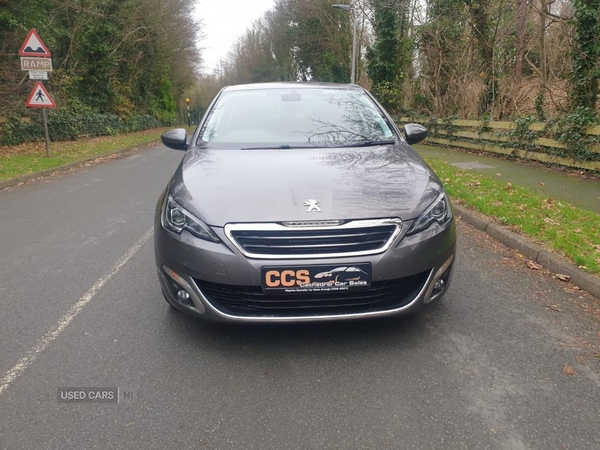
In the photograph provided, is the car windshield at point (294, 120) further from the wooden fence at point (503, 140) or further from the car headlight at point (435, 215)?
the wooden fence at point (503, 140)

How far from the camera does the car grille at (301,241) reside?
2.60 m

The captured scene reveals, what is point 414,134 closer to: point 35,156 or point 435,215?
point 435,215

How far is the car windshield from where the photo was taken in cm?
388

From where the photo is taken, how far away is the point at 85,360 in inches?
110

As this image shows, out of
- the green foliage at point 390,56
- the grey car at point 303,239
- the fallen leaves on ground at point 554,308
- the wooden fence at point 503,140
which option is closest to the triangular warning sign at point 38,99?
the grey car at point 303,239

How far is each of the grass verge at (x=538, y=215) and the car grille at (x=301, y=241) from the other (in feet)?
8.29

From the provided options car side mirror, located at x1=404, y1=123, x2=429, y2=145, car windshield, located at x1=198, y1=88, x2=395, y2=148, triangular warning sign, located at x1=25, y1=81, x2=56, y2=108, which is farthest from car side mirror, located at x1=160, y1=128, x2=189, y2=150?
triangular warning sign, located at x1=25, y1=81, x2=56, y2=108

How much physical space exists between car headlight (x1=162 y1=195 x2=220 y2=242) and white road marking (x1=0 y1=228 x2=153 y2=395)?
1.07 meters

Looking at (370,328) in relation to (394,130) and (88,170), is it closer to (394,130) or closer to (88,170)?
(394,130)

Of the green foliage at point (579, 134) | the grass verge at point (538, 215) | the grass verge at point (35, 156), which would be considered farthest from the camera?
the grass verge at point (35, 156)

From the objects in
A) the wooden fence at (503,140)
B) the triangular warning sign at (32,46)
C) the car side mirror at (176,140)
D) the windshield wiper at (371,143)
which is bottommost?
the wooden fence at (503,140)

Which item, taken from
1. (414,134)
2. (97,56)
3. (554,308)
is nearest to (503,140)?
(414,134)

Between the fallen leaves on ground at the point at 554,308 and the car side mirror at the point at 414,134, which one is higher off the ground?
the car side mirror at the point at 414,134

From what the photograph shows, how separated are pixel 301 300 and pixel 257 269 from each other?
311mm
